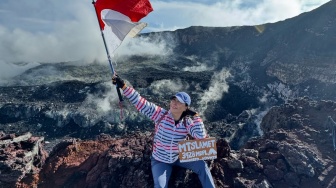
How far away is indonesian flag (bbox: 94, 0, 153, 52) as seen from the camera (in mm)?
6160

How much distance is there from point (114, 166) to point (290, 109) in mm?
8475

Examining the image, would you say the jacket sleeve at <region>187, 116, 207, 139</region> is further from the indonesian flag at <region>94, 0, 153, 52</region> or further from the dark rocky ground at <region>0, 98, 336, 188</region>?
the indonesian flag at <region>94, 0, 153, 52</region>

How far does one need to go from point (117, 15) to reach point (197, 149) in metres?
2.95

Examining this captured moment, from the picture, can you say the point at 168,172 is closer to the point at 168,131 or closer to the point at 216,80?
the point at 168,131

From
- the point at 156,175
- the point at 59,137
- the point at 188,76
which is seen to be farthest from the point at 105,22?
the point at 188,76

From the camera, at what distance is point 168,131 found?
4988mm

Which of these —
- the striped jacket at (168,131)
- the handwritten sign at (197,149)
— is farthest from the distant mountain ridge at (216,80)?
the handwritten sign at (197,149)

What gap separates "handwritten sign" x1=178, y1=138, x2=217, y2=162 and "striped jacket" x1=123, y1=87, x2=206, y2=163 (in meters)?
0.11

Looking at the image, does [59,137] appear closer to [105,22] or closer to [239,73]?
[105,22]

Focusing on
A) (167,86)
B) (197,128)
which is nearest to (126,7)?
(197,128)

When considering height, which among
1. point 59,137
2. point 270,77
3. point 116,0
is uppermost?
point 116,0

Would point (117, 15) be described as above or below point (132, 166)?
above

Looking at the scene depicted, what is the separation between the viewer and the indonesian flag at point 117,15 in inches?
243

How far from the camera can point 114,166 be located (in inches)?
243
